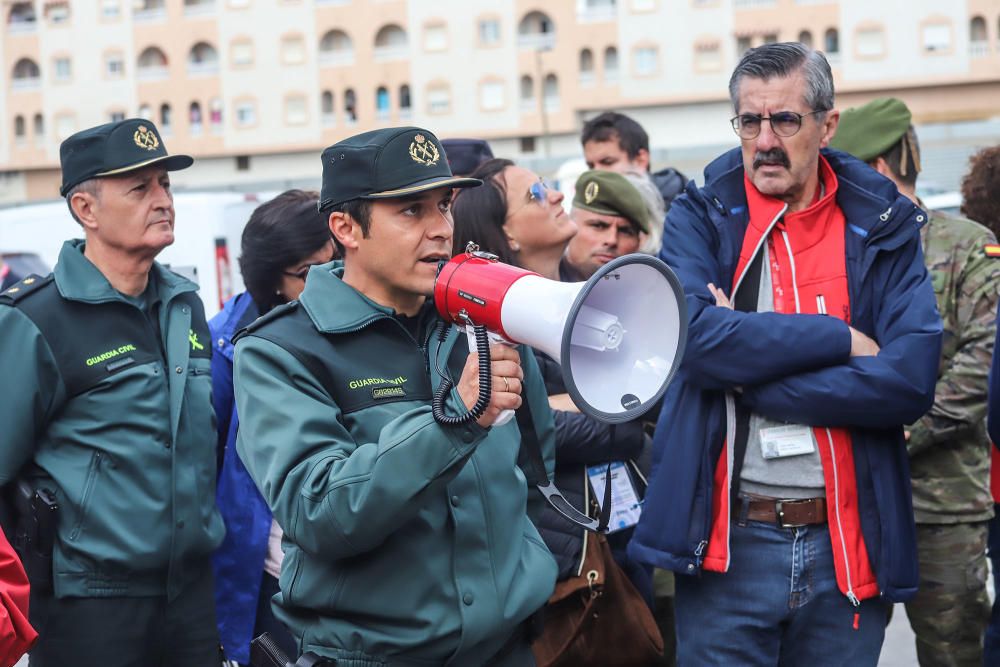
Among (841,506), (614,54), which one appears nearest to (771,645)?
(841,506)

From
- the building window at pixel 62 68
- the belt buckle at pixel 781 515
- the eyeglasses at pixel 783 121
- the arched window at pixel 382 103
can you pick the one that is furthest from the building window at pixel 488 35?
the belt buckle at pixel 781 515

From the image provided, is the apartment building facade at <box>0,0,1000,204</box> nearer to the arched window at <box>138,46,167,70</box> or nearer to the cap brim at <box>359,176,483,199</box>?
the arched window at <box>138,46,167,70</box>

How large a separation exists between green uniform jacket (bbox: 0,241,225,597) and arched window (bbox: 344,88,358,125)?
5876 centimetres

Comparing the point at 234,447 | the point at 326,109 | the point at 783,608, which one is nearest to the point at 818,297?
the point at 783,608

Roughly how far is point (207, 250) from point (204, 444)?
13.0 m

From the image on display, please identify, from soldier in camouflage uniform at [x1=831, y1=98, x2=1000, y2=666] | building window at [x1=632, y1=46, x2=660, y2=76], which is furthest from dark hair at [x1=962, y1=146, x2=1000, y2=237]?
building window at [x1=632, y1=46, x2=660, y2=76]

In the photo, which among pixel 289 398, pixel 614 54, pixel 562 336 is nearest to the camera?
pixel 562 336

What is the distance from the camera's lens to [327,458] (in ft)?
9.76

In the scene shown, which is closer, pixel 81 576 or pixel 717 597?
pixel 717 597

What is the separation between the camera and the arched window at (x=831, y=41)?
59.3 m

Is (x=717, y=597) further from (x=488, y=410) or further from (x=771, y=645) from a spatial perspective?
(x=488, y=410)

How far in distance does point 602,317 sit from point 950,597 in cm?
270

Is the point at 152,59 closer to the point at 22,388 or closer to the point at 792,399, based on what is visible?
the point at 22,388

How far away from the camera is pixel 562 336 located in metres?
2.70
